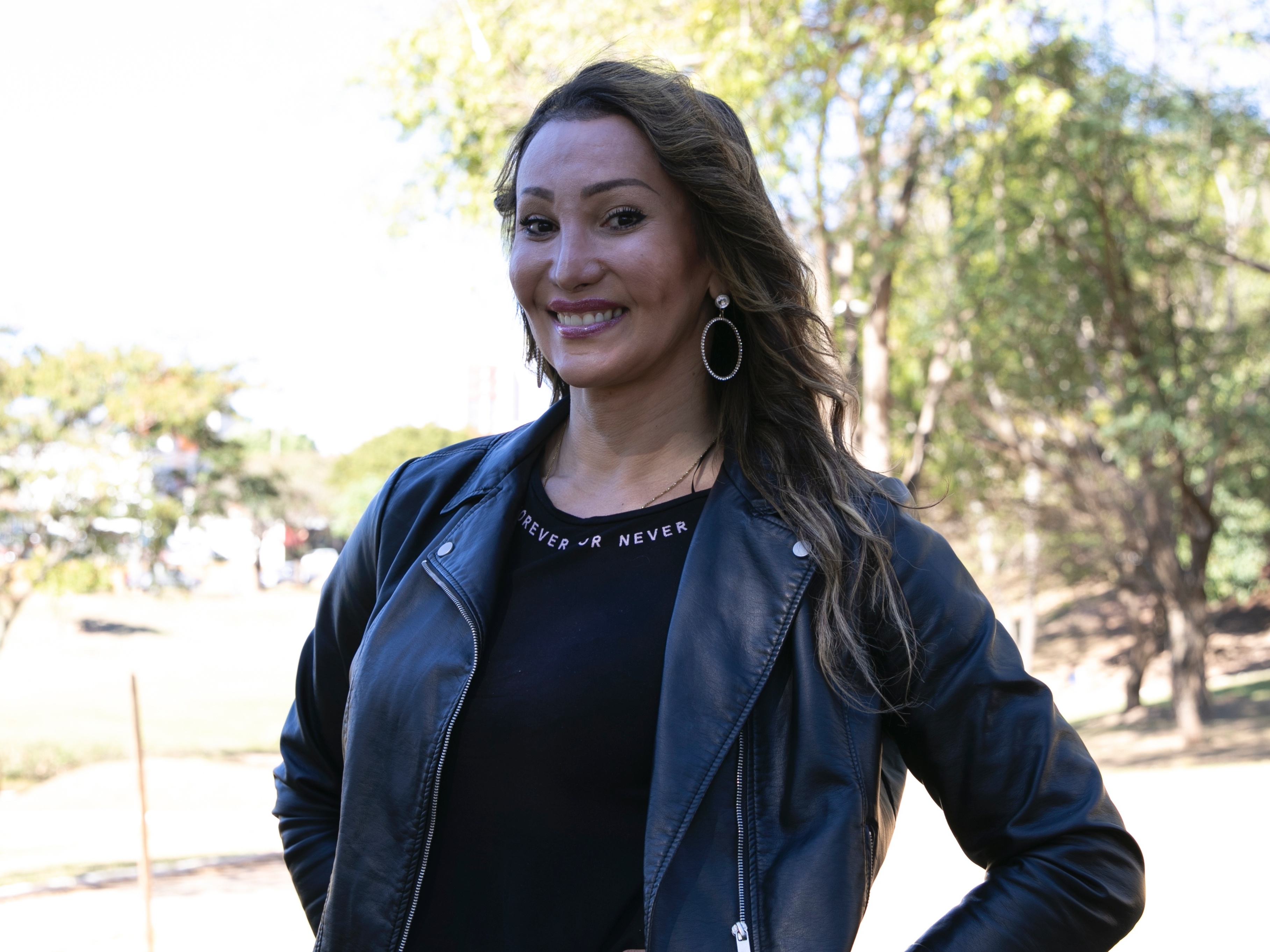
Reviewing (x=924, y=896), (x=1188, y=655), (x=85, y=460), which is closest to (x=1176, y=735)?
(x=1188, y=655)

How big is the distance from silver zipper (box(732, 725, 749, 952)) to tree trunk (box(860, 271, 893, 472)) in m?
11.9

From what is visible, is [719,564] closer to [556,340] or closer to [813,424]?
[813,424]

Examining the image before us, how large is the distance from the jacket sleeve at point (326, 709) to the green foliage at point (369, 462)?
2229 inches

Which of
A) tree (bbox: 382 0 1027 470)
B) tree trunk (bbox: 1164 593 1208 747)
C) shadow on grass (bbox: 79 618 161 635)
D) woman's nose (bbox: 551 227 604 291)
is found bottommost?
shadow on grass (bbox: 79 618 161 635)

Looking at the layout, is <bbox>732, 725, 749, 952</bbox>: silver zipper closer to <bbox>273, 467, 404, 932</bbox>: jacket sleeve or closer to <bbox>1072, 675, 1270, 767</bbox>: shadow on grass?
<bbox>273, 467, 404, 932</bbox>: jacket sleeve

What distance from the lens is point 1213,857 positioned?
8.32 meters

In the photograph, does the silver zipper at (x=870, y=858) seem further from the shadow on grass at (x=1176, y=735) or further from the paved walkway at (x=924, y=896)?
the shadow on grass at (x=1176, y=735)

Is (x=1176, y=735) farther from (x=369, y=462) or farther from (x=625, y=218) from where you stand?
(x=369, y=462)

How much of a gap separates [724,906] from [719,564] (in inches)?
16.7

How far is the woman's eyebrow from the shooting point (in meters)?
1.70

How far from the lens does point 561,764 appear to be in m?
1.54

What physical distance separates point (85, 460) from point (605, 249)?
18887 millimetres

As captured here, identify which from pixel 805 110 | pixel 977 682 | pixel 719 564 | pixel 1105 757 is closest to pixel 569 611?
pixel 719 564

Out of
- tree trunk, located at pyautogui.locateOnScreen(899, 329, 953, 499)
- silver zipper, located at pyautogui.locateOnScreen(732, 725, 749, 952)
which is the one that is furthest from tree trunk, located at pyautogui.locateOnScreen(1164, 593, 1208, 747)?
silver zipper, located at pyautogui.locateOnScreen(732, 725, 749, 952)
